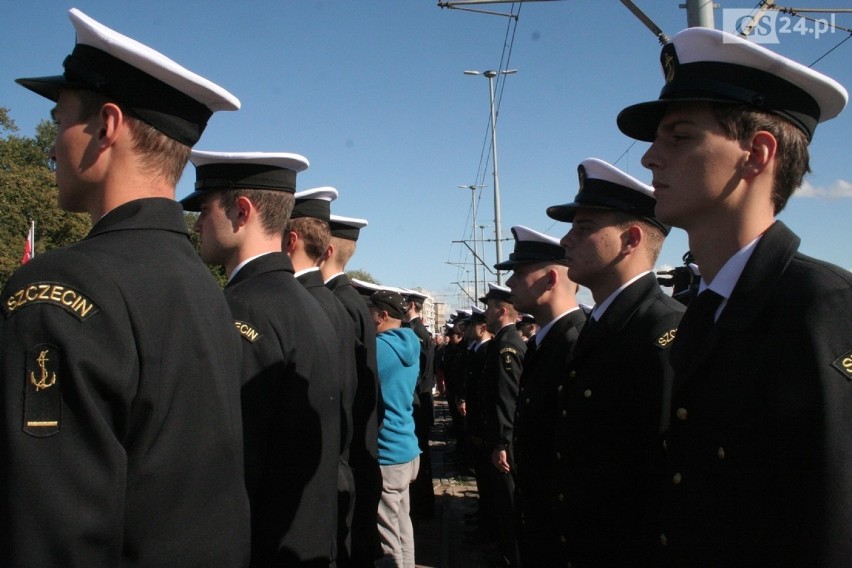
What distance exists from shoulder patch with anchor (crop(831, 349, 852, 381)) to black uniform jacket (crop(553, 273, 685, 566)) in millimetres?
1201

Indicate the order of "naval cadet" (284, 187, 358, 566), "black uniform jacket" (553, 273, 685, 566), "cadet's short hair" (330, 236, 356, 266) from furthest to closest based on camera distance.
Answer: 1. "cadet's short hair" (330, 236, 356, 266)
2. "naval cadet" (284, 187, 358, 566)
3. "black uniform jacket" (553, 273, 685, 566)

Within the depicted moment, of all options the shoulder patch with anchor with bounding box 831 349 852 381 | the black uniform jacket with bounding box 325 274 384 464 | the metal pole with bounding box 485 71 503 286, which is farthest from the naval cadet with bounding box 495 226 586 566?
the metal pole with bounding box 485 71 503 286

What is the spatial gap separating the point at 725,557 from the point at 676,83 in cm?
133

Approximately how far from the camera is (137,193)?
6.12 ft

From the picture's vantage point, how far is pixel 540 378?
3.89m

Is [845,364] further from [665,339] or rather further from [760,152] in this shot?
[665,339]

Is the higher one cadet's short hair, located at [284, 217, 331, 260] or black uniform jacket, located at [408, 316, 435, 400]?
cadet's short hair, located at [284, 217, 331, 260]

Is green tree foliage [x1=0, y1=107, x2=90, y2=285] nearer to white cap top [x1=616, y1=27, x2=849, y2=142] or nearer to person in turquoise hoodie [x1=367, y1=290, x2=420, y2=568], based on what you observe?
person in turquoise hoodie [x1=367, y1=290, x2=420, y2=568]

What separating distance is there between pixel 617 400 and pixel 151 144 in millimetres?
2009

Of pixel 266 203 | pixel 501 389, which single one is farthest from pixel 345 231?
pixel 266 203

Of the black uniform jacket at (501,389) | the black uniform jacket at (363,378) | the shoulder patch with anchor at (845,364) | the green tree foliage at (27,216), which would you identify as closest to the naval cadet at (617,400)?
the shoulder patch with anchor at (845,364)

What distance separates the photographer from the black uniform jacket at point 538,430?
11.4ft

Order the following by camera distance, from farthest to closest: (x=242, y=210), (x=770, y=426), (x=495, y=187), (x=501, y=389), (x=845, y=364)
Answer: (x=495, y=187), (x=501, y=389), (x=242, y=210), (x=770, y=426), (x=845, y=364)

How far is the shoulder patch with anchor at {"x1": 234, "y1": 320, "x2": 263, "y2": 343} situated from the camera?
2447 mm
